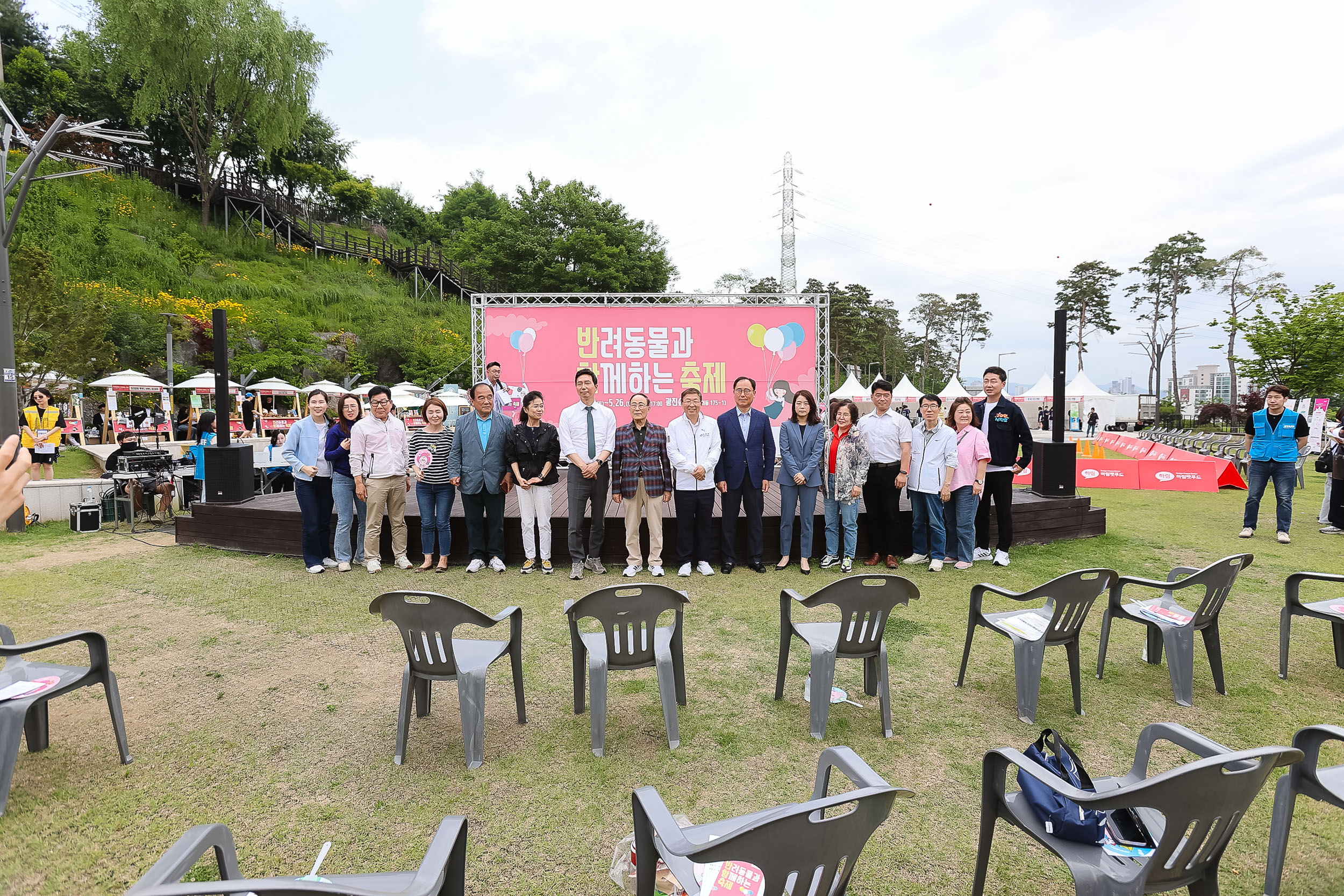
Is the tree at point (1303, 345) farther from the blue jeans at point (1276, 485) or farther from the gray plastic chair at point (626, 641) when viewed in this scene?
the gray plastic chair at point (626, 641)

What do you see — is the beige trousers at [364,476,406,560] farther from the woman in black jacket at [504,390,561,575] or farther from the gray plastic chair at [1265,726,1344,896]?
the gray plastic chair at [1265,726,1344,896]

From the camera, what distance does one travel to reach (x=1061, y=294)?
163 feet

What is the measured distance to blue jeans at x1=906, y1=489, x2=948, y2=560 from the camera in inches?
244

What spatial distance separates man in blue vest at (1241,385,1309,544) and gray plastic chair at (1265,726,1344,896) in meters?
6.24

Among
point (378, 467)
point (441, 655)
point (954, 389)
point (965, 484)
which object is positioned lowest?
point (441, 655)

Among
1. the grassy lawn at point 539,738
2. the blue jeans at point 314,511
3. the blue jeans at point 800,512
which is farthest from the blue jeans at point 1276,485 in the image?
the blue jeans at point 314,511

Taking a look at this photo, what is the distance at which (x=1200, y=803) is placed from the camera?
1599 millimetres

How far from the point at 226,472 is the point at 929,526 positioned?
25.7 feet

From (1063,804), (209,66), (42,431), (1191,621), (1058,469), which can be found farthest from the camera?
(209,66)

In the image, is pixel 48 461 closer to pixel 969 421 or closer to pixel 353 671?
pixel 353 671

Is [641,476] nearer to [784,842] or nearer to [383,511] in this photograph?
[383,511]

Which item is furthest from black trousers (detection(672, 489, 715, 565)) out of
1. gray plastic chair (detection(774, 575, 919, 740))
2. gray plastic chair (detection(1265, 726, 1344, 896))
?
gray plastic chair (detection(1265, 726, 1344, 896))

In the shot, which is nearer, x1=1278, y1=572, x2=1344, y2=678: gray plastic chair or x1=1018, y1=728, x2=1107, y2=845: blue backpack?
x1=1018, y1=728, x2=1107, y2=845: blue backpack

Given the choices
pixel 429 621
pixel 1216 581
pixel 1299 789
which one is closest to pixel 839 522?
pixel 1216 581
